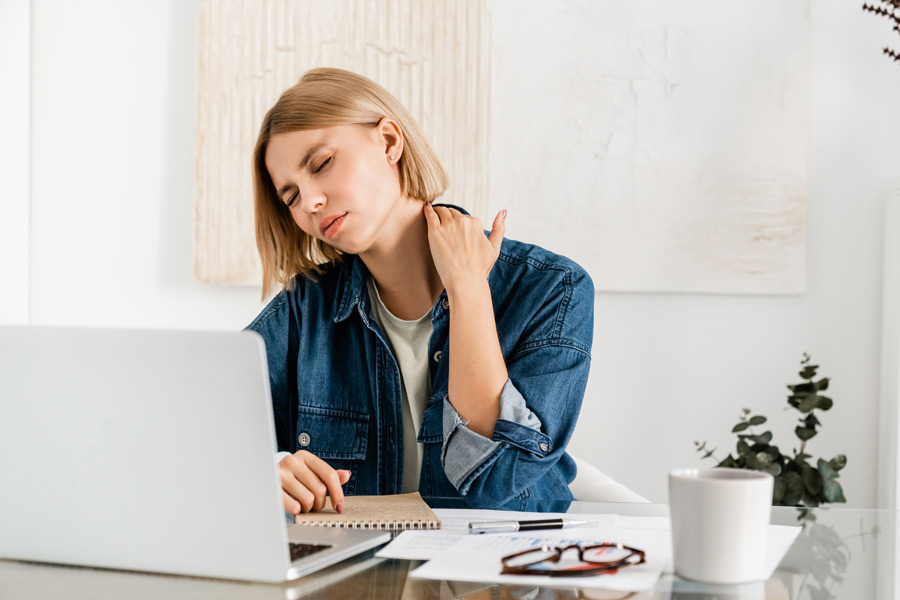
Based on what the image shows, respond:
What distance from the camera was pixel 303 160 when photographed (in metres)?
1.28

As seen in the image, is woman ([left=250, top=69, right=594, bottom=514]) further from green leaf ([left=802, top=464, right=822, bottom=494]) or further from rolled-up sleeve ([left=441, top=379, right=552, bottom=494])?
green leaf ([left=802, top=464, right=822, bottom=494])

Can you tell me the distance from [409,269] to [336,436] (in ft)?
0.97

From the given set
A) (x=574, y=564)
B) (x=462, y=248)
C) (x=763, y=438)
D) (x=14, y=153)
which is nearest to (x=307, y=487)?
(x=574, y=564)

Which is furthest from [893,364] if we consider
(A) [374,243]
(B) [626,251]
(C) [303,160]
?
(C) [303,160]

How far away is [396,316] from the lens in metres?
1.41

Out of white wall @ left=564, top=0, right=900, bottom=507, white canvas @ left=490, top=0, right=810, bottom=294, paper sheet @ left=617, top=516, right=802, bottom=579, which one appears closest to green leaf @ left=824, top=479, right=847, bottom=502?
white wall @ left=564, top=0, right=900, bottom=507

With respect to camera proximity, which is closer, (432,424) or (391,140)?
(432,424)

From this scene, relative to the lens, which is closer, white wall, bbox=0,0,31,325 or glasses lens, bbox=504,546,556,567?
glasses lens, bbox=504,546,556,567

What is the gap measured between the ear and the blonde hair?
0.04 feet

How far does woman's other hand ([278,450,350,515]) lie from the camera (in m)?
0.94

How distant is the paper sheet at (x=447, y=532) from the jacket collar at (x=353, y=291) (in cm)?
45

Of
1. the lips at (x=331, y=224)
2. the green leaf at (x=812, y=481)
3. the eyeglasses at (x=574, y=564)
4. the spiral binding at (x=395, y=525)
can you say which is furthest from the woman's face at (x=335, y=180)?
the green leaf at (x=812, y=481)

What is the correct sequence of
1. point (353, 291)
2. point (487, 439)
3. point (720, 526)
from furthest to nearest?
point (353, 291) → point (487, 439) → point (720, 526)

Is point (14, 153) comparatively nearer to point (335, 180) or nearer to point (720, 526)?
point (335, 180)
